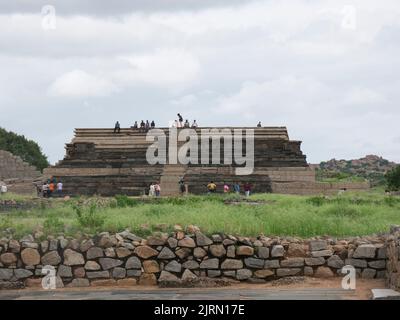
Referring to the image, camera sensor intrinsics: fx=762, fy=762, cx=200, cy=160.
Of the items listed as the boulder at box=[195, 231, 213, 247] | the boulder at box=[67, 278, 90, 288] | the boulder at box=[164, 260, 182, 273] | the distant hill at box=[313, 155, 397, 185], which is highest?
the distant hill at box=[313, 155, 397, 185]

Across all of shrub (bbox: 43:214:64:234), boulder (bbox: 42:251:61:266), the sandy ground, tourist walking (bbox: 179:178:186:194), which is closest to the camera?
the sandy ground

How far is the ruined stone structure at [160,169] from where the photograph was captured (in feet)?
110

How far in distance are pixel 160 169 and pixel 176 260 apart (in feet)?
77.4

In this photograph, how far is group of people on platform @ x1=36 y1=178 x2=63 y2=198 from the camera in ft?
107

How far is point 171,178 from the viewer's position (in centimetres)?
3381

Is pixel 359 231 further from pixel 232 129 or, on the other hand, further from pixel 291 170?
pixel 232 129

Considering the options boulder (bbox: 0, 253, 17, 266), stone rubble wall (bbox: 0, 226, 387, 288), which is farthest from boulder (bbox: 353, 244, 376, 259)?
boulder (bbox: 0, 253, 17, 266)

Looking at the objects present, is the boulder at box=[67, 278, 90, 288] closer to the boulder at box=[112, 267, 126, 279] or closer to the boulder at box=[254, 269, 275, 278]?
the boulder at box=[112, 267, 126, 279]

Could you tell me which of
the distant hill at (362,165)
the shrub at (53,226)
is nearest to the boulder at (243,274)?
the shrub at (53,226)

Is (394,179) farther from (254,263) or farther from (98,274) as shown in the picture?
(98,274)

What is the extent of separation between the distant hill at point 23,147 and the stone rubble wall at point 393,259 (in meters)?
59.1

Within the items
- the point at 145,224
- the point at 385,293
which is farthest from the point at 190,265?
the point at 385,293

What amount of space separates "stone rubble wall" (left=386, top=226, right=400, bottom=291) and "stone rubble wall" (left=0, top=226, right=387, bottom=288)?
1.62 ft

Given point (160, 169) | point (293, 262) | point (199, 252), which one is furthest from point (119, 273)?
point (160, 169)
